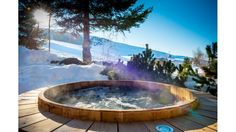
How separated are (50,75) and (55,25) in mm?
2177

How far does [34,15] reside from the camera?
15.6 ft

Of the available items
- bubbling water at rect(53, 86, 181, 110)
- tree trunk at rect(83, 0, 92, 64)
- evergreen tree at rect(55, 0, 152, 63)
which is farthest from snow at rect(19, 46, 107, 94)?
bubbling water at rect(53, 86, 181, 110)

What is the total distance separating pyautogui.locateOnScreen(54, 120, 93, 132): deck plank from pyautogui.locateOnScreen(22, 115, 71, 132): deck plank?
41mm

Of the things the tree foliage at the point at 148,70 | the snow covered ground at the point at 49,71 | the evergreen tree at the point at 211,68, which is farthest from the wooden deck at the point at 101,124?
the snow covered ground at the point at 49,71

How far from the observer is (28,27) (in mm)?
4461

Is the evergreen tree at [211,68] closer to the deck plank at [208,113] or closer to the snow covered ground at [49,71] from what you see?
the snow covered ground at [49,71]

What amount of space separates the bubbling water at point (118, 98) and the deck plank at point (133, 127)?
64 cm

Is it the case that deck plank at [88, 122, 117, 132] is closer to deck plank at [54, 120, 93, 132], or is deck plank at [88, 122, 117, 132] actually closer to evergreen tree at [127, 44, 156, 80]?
deck plank at [54, 120, 93, 132]

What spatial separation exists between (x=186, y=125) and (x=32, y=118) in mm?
967

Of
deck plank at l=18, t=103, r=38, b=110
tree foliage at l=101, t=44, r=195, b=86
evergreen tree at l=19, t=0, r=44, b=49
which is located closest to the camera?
deck plank at l=18, t=103, r=38, b=110

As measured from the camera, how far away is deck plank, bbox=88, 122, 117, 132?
1066mm

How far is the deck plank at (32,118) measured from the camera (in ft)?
3.81

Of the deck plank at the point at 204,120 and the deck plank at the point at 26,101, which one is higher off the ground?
the deck plank at the point at 26,101

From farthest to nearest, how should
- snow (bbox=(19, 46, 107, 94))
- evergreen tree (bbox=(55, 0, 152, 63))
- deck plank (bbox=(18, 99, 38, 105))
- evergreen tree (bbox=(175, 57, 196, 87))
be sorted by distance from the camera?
evergreen tree (bbox=(55, 0, 152, 63))
snow (bbox=(19, 46, 107, 94))
evergreen tree (bbox=(175, 57, 196, 87))
deck plank (bbox=(18, 99, 38, 105))
